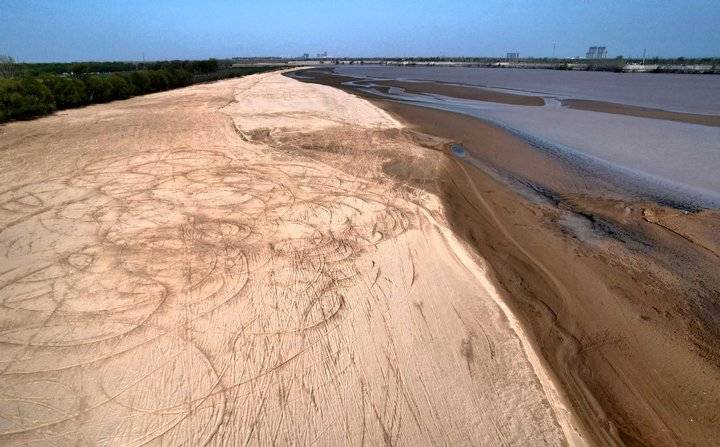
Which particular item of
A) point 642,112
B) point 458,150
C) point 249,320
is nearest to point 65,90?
point 458,150

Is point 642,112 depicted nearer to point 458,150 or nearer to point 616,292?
point 458,150

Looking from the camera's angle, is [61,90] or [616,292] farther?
[61,90]

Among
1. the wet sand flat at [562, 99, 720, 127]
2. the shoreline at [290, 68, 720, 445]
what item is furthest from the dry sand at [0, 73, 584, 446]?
the wet sand flat at [562, 99, 720, 127]

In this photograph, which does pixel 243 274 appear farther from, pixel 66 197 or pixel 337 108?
pixel 337 108

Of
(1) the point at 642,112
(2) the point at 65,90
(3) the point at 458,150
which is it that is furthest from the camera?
(1) the point at 642,112

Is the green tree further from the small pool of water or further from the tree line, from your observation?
the small pool of water
